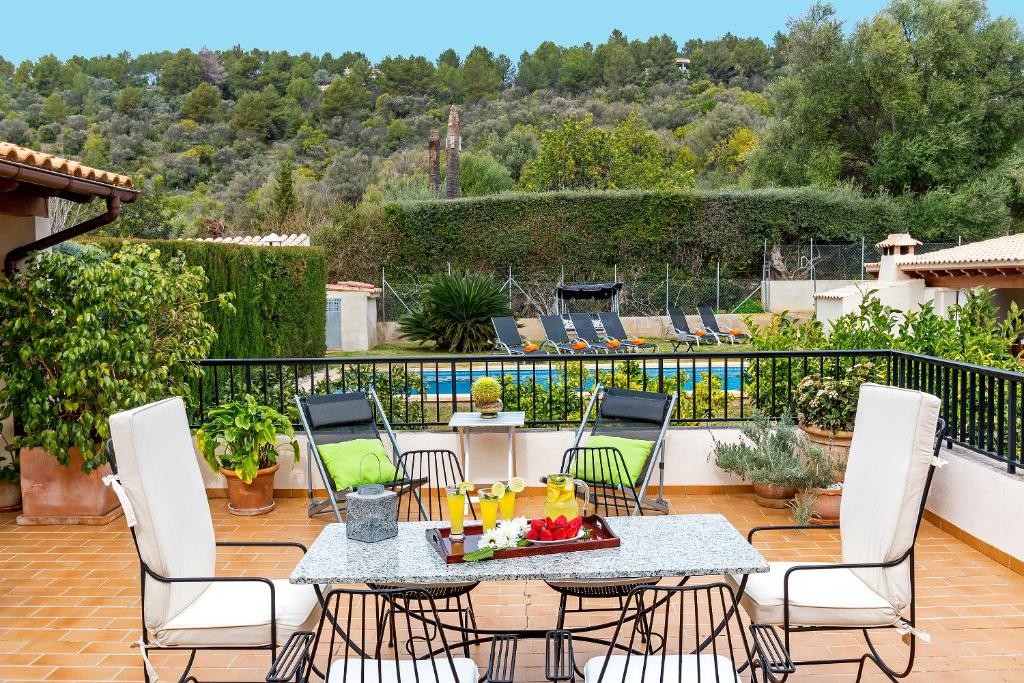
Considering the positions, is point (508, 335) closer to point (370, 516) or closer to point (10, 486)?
point (10, 486)

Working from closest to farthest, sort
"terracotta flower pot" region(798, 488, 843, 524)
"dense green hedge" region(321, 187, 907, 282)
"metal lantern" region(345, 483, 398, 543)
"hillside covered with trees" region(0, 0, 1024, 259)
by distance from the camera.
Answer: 1. "metal lantern" region(345, 483, 398, 543)
2. "terracotta flower pot" region(798, 488, 843, 524)
3. "dense green hedge" region(321, 187, 907, 282)
4. "hillside covered with trees" region(0, 0, 1024, 259)

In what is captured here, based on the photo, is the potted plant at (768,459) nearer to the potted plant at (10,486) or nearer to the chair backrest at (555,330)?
the potted plant at (10,486)

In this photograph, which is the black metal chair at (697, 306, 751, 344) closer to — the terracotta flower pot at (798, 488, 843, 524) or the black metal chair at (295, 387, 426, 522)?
the terracotta flower pot at (798, 488, 843, 524)

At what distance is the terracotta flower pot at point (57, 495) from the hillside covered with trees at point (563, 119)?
462 inches

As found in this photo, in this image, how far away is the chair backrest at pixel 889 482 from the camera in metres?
2.60

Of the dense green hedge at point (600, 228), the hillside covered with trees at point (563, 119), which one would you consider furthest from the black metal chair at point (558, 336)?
the hillside covered with trees at point (563, 119)

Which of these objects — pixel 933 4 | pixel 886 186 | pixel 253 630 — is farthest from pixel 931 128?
pixel 253 630

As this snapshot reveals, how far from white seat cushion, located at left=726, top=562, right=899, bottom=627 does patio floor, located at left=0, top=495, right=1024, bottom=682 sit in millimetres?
563

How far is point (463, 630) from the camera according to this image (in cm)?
300

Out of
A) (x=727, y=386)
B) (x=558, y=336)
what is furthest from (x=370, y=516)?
(x=558, y=336)

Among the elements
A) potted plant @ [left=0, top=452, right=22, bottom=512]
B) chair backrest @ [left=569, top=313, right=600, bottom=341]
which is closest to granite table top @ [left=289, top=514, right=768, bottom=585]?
potted plant @ [left=0, top=452, right=22, bottom=512]

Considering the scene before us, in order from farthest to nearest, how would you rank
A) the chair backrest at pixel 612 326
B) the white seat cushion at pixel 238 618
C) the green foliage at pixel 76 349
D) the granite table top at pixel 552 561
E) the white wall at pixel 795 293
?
the white wall at pixel 795 293, the chair backrest at pixel 612 326, the green foliage at pixel 76 349, the white seat cushion at pixel 238 618, the granite table top at pixel 552 561

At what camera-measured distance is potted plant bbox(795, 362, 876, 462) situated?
5.50m

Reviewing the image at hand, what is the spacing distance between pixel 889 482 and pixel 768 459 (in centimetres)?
285
